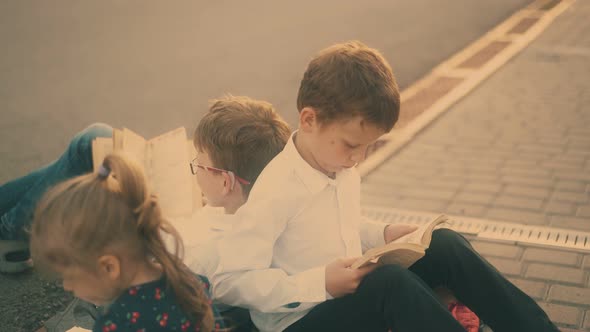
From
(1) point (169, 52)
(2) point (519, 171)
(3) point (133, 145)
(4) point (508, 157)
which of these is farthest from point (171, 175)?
(1) point (169, 52)

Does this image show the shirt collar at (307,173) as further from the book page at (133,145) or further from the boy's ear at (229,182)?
the book page at (133,145)

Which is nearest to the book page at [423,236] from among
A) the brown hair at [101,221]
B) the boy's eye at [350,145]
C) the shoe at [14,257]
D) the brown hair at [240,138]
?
the boy's eye at [350,145]

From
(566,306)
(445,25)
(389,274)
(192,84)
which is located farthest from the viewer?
(445,25)

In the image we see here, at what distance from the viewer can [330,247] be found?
2934 mm

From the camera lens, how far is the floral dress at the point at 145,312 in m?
2.41

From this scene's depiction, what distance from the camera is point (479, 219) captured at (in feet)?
15.6

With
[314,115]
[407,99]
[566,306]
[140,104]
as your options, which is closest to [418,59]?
[407,99]

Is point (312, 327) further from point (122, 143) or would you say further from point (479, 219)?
point (479, 219)

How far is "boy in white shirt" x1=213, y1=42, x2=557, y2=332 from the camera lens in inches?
108

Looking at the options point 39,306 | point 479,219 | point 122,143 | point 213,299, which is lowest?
point 479,219

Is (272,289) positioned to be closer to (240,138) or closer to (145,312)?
(145,312)

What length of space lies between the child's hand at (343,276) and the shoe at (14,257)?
6.10ft

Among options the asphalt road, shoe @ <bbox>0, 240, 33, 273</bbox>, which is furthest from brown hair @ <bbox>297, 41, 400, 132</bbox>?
the asphalt road

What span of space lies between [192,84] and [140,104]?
2.33 ft
